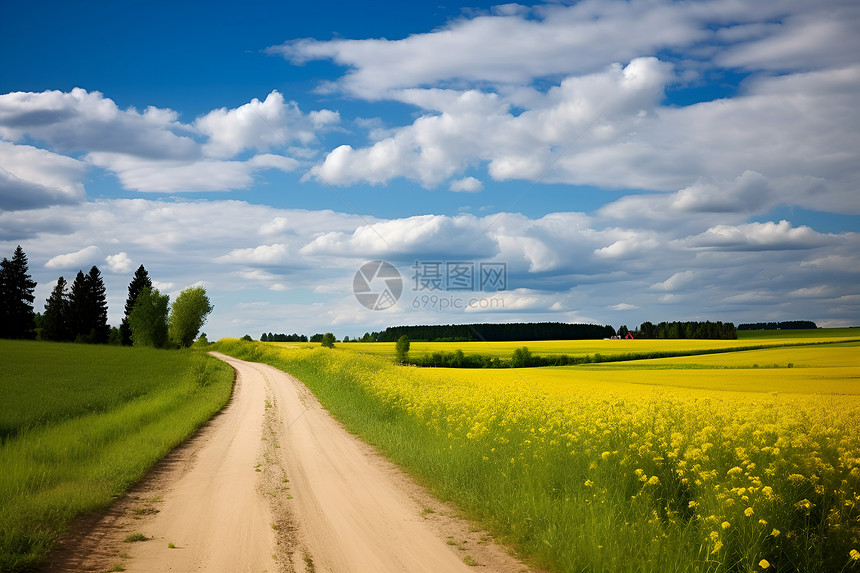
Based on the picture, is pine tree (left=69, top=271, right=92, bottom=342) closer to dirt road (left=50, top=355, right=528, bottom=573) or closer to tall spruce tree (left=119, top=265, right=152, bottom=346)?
tall spruce tree (left=119, top=265, right=152, bottom=346)

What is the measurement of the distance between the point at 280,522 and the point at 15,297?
9018 centimetres

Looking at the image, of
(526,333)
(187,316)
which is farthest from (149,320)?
(526,333)

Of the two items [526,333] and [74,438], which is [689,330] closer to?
[526,333]

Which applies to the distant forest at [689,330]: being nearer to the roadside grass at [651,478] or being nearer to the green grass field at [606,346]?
the green grass field at [606,346]

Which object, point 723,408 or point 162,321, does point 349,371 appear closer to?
point 723,408

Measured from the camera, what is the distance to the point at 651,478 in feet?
24.5

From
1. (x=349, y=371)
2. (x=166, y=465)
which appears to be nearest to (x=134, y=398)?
(x=349, y=371)

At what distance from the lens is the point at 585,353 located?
55.0 metres

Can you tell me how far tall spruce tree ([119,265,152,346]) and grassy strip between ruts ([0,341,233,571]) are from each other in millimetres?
72800

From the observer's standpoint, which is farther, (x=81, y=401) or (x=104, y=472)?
(x=81, y=401)

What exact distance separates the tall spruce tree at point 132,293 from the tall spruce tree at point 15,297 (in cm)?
1958

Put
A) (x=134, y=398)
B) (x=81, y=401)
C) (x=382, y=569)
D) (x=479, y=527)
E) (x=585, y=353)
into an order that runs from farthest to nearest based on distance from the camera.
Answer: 1. (x=585, y=353)
2. (x=134, y=398)
3. (x=81, y=401)
4. (x=479, y=527)
5. (x=382, y=569)

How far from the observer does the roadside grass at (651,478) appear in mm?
6473

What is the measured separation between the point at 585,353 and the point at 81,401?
147 feet
